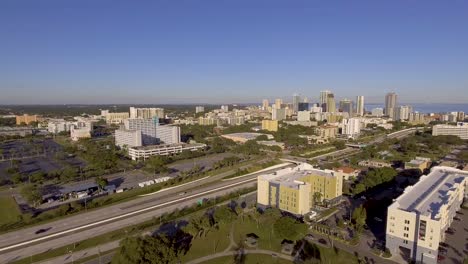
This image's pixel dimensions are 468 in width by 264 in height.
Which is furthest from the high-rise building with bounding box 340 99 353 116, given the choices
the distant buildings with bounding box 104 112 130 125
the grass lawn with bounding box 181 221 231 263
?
the grass lawn with bounding box 181 221 231 263

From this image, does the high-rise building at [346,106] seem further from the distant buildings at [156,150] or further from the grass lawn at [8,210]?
the grass lawn at [8,210]

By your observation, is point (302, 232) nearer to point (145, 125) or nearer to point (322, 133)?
point (145, 125)

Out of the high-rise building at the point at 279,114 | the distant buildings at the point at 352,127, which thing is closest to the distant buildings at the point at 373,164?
the distant buildings at the point at 352,127

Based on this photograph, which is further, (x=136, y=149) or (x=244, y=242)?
(x=136, y=149)

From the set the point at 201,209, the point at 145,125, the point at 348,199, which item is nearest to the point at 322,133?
the point at 145,125

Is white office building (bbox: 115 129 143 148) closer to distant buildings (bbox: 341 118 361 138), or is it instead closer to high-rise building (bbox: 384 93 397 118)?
distant buildings (bbox: 341 118 361 138)
